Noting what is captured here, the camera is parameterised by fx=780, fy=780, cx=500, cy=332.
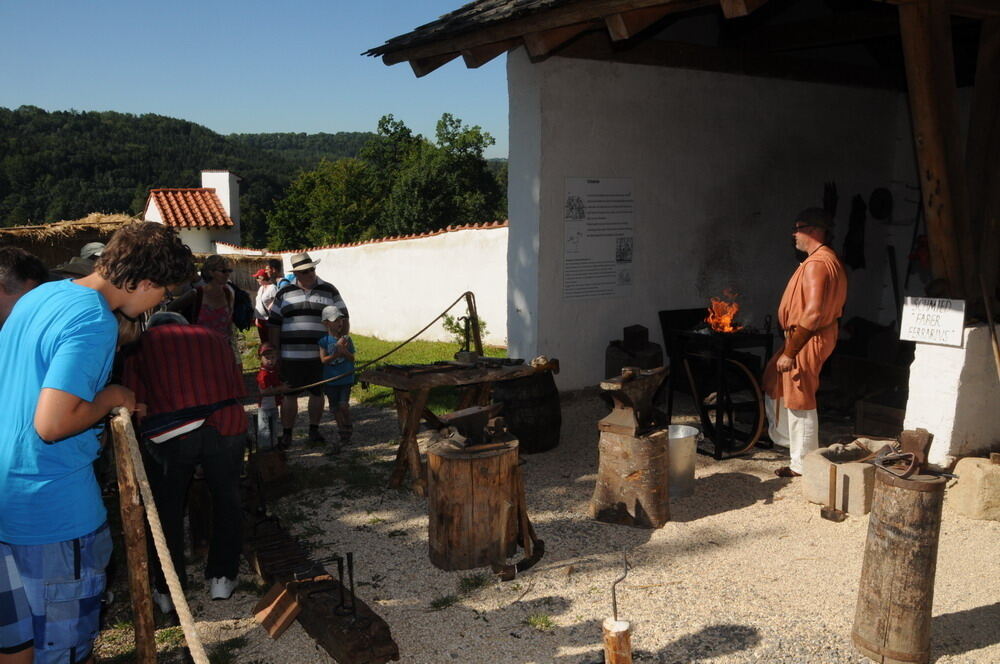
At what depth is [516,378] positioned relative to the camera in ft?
20.8

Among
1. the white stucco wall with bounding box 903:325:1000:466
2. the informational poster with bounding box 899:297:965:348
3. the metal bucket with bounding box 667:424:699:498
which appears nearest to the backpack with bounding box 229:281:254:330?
the metal bucket with bounding box 667:424:699:498

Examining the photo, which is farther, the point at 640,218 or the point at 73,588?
the point at 640,218

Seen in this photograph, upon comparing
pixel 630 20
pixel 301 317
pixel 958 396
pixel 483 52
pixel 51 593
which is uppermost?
pixel 483 52

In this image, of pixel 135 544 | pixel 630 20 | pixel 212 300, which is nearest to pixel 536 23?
pixel 630 20

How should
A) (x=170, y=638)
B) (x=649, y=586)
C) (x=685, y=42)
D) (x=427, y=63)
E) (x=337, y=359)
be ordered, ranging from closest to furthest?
1. (x=170, y=638)
2. (x=649, y=586)
3. (x=337, y=359)
4. (x=427, y=63)
5. (x=685, y=42)

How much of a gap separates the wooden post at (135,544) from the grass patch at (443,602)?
1.50 meters

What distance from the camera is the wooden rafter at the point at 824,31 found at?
26.0 feet

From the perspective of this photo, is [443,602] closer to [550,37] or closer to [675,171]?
[550,37]

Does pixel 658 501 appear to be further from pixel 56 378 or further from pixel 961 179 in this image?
pixel 56 378

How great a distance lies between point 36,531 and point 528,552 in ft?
8.92

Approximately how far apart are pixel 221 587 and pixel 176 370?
4.05 feet

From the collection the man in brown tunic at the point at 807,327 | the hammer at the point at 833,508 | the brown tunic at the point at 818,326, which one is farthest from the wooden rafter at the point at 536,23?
the hammer at the point at 833,508

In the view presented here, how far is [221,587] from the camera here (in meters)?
4.09

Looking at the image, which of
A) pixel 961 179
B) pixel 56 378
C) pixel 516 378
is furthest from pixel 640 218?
pixel 56 378
